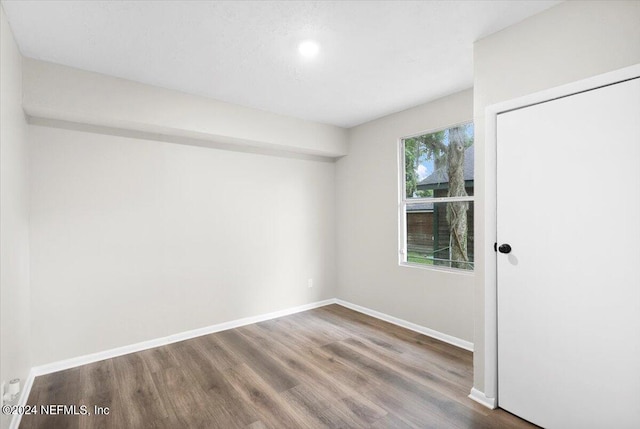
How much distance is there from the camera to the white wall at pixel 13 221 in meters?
1.79

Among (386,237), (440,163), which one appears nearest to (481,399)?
(386,237)

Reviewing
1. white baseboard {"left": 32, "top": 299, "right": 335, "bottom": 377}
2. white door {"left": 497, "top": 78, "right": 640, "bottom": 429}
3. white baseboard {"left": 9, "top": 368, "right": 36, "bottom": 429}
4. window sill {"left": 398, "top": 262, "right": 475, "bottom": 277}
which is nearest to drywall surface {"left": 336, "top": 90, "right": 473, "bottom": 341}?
window sill {"left": 398, "top": 262, "right": 475, "bottom": 277}

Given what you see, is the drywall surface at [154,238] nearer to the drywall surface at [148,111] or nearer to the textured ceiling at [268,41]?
the drywall surface at [148,111]

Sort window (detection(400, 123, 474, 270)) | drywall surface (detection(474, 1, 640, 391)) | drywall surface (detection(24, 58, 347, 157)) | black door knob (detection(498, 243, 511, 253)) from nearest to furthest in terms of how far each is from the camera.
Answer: drywall surface (detection(474, 1, 640, 391)) → black door knob (detection(498, 243, 511, 253)) → drywall surface (detection(24, 58, 347, 157)) → window (detection(400, 123, 474, 270))

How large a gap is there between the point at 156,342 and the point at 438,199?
11.1ft

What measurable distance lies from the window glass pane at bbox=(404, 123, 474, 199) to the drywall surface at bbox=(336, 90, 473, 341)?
0.13 m

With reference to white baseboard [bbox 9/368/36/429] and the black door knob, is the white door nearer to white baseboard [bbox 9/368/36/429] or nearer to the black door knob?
the black door knob

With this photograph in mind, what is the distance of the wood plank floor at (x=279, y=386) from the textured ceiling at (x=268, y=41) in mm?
2588

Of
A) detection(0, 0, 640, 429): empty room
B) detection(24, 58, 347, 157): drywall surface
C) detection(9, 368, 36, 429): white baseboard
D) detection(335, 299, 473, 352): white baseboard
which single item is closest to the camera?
detection(0, 0, 640, 429): empty room

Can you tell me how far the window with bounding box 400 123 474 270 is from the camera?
126 inches

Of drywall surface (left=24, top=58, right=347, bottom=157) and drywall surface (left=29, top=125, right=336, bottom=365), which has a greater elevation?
drywall surface (left=24, top=58, right=347, bottom=157)

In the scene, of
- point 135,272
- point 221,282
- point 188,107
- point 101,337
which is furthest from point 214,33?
point 101,337

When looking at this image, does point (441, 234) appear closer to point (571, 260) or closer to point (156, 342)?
point (571, 260)

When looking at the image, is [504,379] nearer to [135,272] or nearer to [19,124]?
[135,272]
